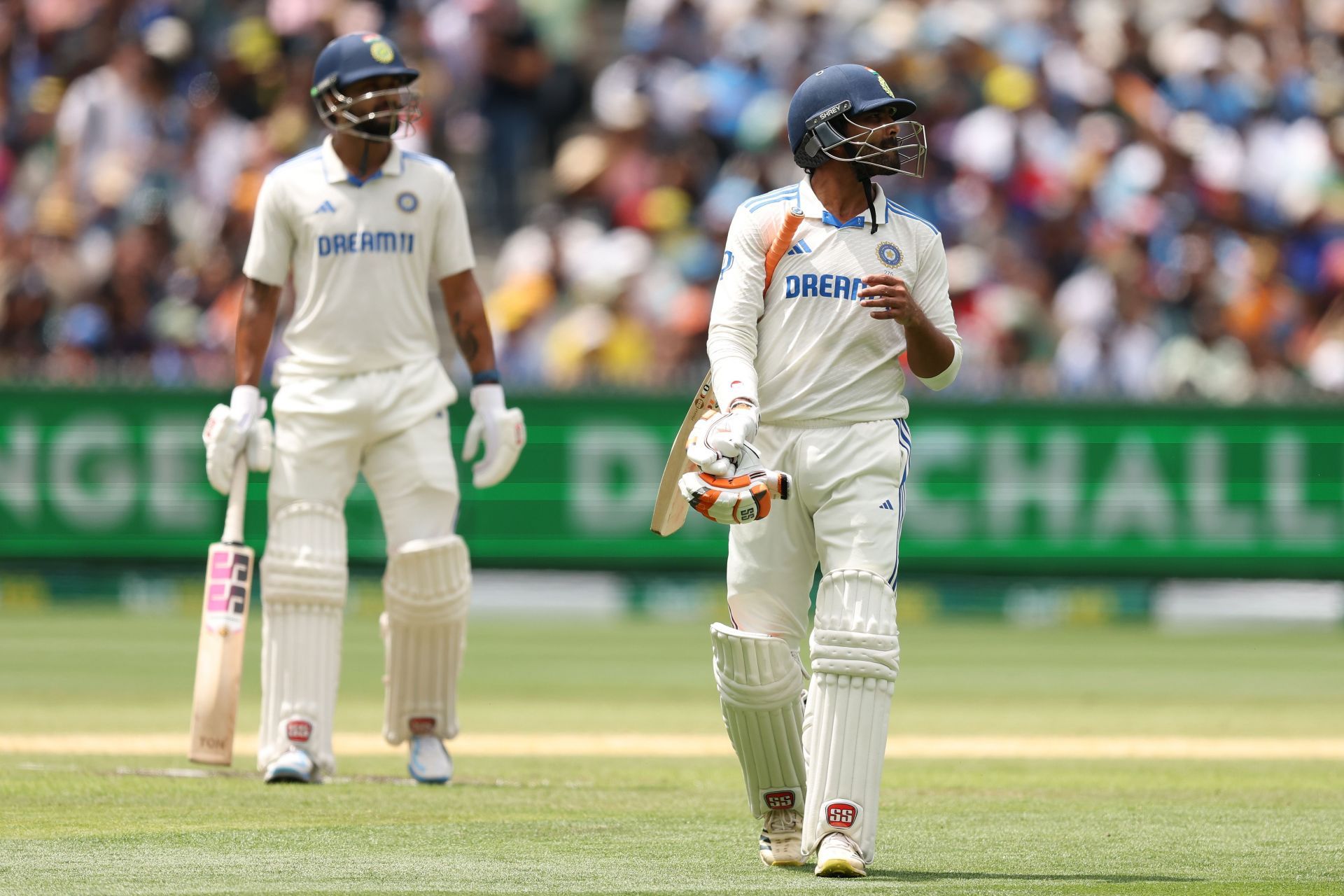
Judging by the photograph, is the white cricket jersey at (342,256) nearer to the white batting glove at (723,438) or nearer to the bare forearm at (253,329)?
the bare forearm at (253,329)

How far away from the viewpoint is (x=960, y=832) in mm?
5867

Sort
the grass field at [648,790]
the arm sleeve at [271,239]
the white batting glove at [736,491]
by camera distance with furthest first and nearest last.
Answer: the arm sleeve at [271,239], the grass field at [648,790], the white batting glove at [736,491]

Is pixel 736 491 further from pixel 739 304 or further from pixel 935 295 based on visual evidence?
pixel 935 295

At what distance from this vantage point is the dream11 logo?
6.93m

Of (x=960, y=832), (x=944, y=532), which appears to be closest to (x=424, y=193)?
(x=960, y=832)

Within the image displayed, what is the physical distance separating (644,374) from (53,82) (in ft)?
16.9

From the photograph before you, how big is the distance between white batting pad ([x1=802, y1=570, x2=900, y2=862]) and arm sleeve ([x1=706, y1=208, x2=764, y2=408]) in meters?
0.54

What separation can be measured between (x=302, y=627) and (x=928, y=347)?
97.9 inches

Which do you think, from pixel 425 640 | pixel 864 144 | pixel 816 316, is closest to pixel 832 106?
pixel 864 144

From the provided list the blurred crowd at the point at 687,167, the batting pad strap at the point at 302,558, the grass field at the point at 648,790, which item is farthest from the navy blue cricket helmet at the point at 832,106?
the blurred crowd at the point at 687,167

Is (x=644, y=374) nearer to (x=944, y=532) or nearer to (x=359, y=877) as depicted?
(x=944, y=532)

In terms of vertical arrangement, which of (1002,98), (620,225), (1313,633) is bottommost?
(1313,633)

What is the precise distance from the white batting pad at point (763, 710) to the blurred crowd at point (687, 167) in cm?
856

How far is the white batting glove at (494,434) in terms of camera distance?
23.5ft
